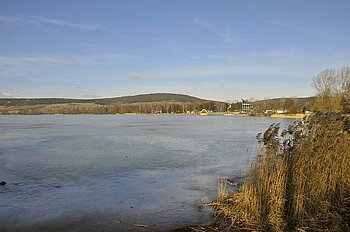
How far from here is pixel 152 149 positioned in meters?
18.4

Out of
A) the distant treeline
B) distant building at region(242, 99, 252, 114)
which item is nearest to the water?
distant building at region(242, 99, 252, 114)

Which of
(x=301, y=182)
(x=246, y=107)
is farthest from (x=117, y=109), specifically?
(x=301, y=182)

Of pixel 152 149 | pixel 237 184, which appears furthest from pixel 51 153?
pixel 237 184

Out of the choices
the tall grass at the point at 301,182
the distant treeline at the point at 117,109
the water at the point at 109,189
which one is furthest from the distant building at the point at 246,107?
the tall grass at the point at 301,182

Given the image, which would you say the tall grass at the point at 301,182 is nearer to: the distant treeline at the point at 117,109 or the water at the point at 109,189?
the water at the point at 109,189

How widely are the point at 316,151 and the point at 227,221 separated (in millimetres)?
2127

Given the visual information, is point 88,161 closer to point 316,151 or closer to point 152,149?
point 152,149

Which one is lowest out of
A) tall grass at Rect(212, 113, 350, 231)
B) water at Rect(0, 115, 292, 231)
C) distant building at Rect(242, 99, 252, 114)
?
water at Rect(0, 115, 292, 231)

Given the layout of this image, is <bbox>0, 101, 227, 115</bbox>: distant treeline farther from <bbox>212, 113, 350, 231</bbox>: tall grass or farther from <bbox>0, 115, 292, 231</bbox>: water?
<bbox>212, 113, 350, 231</bbox>: tall grass

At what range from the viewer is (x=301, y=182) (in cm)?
611

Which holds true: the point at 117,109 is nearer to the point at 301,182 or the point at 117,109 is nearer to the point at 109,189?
the point at 109,189

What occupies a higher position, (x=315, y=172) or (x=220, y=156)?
(x=315, y=172)

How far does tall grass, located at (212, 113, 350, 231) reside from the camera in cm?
586

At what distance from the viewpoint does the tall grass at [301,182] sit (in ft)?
19.2
